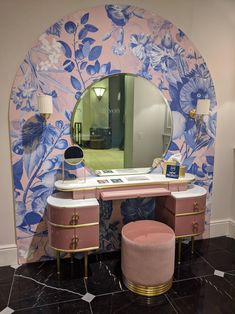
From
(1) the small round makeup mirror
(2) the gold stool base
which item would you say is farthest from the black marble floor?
(1) the small round makeup mirror

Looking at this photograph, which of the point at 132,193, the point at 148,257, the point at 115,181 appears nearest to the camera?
the point at 148,257

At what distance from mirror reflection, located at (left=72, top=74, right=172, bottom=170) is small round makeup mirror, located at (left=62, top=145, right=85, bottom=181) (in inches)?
4.1

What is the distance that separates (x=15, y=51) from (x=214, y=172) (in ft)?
7.74

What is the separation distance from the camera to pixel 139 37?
238 cm

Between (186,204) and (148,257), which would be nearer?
(148,257)

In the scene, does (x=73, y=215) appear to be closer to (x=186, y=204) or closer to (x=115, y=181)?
(x=115, y=181)

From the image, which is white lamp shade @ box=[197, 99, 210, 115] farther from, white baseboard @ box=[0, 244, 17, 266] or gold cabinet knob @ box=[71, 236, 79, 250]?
white baseboard @ box=[0, 244, 17, 266]

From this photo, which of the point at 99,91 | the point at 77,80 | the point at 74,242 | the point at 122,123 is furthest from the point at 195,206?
the point at 77,80

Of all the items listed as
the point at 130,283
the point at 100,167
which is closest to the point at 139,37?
the point at 100,167

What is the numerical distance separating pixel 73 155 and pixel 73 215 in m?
0.54

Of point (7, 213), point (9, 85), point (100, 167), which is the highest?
point (9, 85)

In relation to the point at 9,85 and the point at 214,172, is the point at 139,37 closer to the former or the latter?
the point at 9,85

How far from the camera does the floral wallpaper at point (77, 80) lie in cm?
220

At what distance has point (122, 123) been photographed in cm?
246
